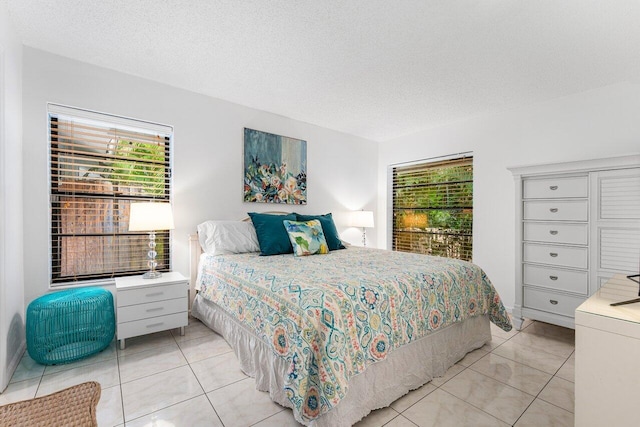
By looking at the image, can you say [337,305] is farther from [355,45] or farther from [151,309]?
[355,45]

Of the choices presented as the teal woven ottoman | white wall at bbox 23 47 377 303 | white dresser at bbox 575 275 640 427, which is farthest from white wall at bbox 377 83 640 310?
the teal woven ottoman

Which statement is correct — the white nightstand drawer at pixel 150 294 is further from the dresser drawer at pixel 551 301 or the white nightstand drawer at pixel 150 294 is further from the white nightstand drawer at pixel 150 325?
the dresser drawer at pixel 551 301

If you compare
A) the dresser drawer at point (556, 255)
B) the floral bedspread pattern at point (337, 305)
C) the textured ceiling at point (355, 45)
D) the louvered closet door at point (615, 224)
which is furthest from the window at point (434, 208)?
A: the floral bedspread pattern at point (337, 305)

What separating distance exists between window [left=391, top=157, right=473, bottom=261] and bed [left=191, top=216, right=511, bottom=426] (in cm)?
166

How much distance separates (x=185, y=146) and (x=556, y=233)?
376cm

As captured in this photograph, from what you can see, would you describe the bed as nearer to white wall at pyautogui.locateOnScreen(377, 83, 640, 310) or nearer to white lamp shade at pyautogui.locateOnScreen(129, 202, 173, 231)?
white lamp shade at pyautogui.locateOnScreen(129, 202, 173, 231)

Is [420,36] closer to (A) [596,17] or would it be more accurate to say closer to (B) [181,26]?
(A) [596,17]

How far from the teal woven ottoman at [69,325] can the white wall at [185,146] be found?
44 centimetres

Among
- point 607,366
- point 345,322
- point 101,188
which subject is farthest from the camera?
point 101,188

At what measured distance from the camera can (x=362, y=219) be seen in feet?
14.4

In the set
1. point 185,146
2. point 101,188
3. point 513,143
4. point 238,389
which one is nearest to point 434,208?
point 513,143

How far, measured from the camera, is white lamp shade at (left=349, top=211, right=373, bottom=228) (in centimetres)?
439

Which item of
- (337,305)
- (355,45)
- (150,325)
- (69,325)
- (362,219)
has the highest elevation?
(355,45)

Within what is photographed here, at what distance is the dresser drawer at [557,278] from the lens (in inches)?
102
